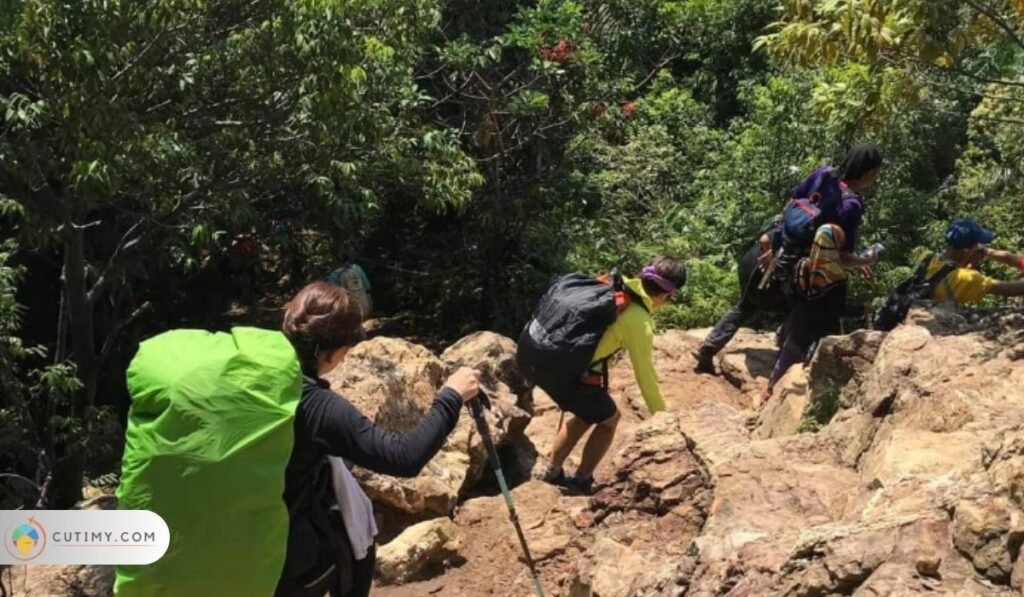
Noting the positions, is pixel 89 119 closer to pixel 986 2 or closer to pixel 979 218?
pixel 986 2

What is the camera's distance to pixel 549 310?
5305 mm

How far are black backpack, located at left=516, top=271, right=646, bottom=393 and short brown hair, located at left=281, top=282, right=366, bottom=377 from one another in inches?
94.1

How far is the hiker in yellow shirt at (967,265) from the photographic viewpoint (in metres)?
5.70

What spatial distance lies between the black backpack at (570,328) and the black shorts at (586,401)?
51 millimetres

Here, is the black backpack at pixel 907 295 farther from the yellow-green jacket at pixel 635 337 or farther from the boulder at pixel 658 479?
the boulder at pixel 658 479

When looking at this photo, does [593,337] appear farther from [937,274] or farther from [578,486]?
[937,274]

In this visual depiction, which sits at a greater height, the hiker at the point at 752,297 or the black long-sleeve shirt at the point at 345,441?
the black long-sleeve shirt at the point at 345,441

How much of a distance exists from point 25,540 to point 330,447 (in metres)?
1.63

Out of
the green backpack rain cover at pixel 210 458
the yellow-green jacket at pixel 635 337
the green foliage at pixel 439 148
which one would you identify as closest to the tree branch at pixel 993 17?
the green foliage at pixel 439 148

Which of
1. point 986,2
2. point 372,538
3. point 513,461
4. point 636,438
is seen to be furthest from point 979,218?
point 372,538

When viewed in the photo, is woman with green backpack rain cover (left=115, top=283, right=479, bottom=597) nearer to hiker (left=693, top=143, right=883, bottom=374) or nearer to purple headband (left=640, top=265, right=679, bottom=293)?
purple headband (left=640, top=265, right=679, bottom=293)

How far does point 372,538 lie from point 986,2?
16.8ft

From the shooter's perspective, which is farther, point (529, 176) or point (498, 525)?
point (529, 176)

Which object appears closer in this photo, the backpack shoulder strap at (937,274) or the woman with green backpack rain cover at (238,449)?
the woman with green backpack rain cover at (238,449)
